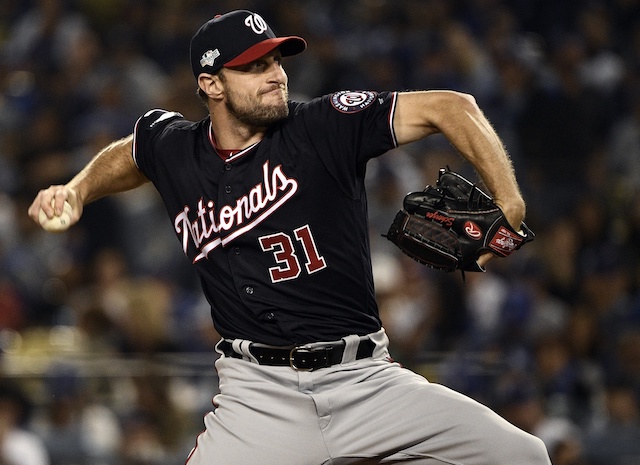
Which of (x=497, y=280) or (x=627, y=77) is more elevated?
(x=627, y=77)

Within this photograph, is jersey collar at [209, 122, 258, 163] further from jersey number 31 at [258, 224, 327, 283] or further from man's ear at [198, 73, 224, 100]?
jersey number 31 at [258, 224, 327, 283]

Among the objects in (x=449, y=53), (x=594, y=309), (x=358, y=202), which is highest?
(x=358, y=202)

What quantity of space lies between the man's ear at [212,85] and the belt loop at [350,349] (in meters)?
0.91

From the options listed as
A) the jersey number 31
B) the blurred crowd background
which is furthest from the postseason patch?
the blurred crowd background

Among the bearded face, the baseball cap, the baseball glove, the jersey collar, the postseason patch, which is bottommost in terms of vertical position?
the baseball glove

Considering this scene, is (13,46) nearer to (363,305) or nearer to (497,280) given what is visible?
(497,280)

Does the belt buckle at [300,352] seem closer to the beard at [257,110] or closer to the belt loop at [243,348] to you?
the belt loop at [243,348]

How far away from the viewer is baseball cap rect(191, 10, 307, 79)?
3.42m

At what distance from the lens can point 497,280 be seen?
7.17m

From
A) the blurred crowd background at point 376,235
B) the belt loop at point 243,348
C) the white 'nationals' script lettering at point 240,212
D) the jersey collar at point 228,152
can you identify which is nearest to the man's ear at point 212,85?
the jersey collar at point 228,152

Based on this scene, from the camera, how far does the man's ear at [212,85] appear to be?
354 cm

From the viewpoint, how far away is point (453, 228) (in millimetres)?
3256

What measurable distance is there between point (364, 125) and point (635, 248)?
14.5 ft

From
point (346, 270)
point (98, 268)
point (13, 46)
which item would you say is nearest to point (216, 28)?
point (346, 270)
